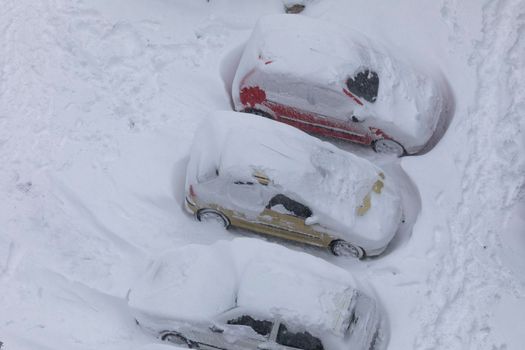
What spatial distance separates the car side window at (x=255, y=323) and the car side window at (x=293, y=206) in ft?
5.85

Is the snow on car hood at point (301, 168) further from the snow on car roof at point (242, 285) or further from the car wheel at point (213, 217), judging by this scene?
the snow on car roof at point (242, 285)

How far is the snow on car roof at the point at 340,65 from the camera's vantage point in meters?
8.91

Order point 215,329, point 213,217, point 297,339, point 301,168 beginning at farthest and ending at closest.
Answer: point 213,217
point 301,168
point 215,329
point 297,339

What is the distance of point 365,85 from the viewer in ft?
29.5

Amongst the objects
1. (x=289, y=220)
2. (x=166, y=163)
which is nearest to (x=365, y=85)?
(x=289, y=220)

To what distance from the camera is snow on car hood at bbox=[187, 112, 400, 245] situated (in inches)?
313

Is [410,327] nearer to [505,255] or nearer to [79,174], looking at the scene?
[505,255]

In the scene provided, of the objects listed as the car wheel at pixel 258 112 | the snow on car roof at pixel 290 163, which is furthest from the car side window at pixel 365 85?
the car wheel at pixel 258 112

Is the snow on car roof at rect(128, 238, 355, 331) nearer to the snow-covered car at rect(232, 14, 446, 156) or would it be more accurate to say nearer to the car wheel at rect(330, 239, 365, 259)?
the car wheel at rect(330, 239, 365, 259)

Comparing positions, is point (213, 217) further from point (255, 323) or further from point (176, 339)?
point (255, 323)

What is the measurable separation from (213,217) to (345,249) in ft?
6.87

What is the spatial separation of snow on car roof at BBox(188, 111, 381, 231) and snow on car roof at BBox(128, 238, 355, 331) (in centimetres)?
92

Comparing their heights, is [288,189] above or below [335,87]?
below

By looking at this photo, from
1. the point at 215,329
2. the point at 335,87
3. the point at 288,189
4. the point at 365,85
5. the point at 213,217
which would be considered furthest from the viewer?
the point at 365,85
